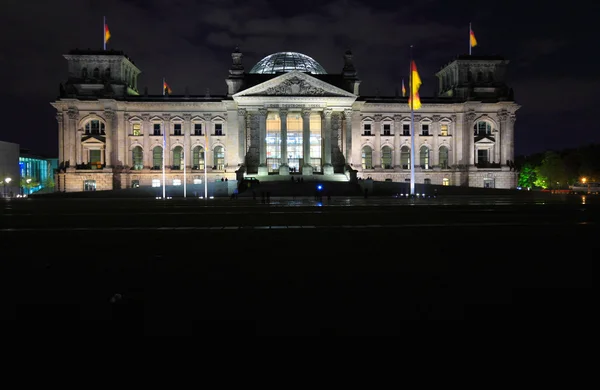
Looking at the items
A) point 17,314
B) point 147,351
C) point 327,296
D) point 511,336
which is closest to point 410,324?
point 511,336

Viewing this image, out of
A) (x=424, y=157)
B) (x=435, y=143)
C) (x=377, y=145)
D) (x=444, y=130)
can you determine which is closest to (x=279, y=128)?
(x=377, y=145)

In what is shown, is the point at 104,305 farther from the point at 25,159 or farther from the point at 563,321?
the point at 25,159

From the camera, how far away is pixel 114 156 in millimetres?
80562

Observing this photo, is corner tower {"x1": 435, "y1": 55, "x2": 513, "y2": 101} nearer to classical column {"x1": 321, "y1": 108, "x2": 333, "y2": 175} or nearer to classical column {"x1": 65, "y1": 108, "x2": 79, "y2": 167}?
classical column {"x1": 321, "y1": 108, "x2": 333, "y2": 175}

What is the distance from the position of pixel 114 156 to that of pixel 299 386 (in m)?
83.6

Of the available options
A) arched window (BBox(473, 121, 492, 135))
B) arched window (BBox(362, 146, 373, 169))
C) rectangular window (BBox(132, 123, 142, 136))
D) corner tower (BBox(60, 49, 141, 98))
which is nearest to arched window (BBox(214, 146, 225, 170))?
rectangular window (BBox(132, 123, 142, 136))

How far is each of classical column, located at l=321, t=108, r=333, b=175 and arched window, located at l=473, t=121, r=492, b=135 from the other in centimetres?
2984

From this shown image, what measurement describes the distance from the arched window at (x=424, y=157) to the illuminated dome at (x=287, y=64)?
86.4ft

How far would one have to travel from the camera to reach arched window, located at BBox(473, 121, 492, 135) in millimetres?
86250

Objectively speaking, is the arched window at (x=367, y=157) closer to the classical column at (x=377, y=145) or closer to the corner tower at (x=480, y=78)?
the classical column at (x=377, y=145)

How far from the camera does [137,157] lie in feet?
275

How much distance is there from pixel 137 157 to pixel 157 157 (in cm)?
364

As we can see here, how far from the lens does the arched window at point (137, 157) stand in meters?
83.3

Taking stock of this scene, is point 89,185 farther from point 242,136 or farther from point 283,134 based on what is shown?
point 283,134
